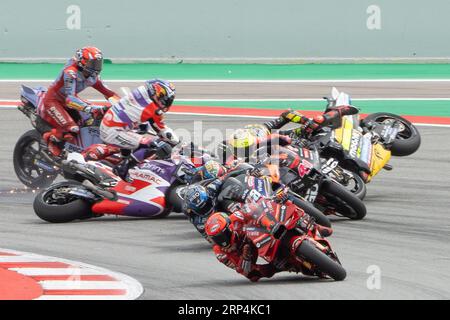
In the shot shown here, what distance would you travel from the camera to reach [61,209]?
488 inches

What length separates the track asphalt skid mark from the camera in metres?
8.64

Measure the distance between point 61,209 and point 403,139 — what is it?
471 centimetres

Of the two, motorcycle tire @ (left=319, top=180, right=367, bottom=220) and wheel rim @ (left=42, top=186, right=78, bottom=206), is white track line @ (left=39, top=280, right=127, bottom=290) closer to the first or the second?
motorcycle tire @ (left=319, top=180, right=367, bottom=220)

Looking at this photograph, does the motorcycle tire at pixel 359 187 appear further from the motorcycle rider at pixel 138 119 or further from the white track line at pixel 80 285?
the white track line at pixel 80 285

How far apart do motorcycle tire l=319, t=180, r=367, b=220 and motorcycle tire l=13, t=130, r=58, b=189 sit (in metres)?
4.81

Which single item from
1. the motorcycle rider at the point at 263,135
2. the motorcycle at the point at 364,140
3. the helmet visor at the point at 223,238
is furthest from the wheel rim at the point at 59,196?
the helmet visor at the point at 223,238

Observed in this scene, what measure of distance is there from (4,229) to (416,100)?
48.3 ft

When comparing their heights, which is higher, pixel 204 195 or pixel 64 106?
pixel 204 195

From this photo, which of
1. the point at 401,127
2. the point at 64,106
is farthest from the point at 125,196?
the point at 401,127

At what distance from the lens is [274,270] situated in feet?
30.4

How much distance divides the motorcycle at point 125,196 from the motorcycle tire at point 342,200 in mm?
1613

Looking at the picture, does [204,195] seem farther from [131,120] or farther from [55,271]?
[131,120]
